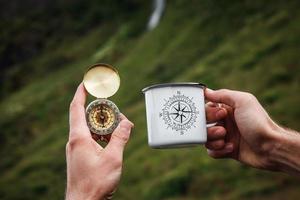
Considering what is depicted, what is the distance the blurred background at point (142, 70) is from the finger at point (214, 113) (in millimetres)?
15134

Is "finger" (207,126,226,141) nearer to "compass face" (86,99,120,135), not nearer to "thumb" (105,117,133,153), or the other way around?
"compass face" (86,99,120,135)

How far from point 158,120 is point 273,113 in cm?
2078

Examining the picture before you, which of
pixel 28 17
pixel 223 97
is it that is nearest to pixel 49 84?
pixel 28 17

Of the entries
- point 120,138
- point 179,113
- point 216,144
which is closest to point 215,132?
point 216,144

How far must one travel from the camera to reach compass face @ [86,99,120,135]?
119 inches

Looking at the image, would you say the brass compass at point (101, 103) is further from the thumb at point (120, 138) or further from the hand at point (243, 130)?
the hand at point (243, 130)

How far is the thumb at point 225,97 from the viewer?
144 inches

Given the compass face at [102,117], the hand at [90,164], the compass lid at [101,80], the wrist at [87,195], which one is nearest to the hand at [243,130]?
the compass lid at [101,80]

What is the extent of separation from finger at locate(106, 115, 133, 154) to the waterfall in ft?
139

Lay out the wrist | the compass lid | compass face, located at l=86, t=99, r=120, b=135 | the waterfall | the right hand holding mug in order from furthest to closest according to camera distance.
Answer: the waterfall
the right hand holding mug
the compass lid
compass face, located at l=86, t=99, r=120, b=135
the wrist

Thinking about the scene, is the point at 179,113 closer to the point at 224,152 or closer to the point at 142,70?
the point at 224,152

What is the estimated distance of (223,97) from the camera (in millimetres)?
3701

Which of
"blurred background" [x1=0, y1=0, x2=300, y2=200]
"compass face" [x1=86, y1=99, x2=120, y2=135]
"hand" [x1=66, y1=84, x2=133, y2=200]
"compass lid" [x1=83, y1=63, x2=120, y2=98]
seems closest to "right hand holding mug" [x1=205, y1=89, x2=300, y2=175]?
"compass lid" [x1=83, y1=63, x2=120, y2=98]

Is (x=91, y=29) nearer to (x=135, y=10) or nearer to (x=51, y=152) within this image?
(x=135, y=10)
